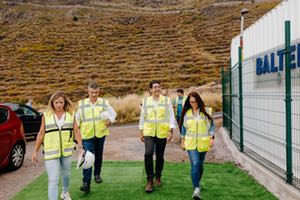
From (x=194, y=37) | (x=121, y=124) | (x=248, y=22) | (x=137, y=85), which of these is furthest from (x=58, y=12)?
(x=121, y=124)

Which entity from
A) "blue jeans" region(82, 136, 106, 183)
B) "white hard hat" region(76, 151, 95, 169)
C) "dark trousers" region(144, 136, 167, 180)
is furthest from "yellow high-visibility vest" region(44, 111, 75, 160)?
"dark trousers" region(144, 136, 167, 180)

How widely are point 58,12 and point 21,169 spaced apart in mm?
73636

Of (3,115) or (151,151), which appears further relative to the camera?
(3,115)

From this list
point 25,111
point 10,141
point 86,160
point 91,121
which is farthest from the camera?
point 25,111

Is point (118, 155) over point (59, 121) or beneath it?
beneath

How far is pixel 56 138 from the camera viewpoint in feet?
21.7

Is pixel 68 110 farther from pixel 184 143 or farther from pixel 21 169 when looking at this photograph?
pixel 21 169

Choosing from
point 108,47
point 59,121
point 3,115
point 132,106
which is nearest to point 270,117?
point 59,121

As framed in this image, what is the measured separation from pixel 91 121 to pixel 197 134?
6.25ft

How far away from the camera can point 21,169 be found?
11008 millimetres

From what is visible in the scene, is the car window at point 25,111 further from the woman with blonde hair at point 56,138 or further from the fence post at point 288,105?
the fence post at point 288,105

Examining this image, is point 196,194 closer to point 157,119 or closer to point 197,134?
point 197,134

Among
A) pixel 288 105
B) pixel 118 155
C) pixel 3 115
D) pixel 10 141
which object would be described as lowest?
pixel 118 155

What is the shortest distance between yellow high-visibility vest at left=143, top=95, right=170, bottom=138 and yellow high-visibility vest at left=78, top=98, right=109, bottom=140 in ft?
2.54
